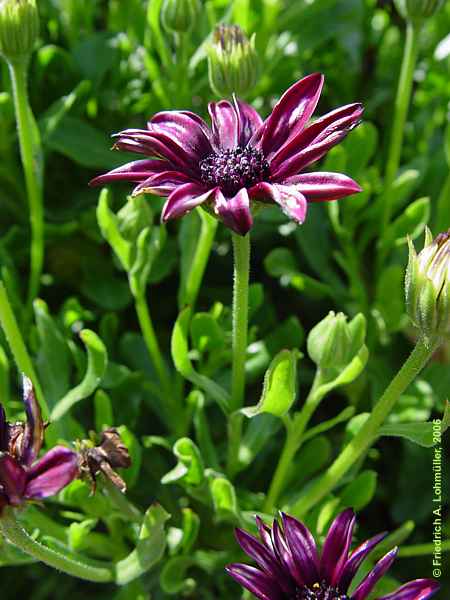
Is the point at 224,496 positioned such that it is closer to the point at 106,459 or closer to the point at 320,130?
the point at 106,459

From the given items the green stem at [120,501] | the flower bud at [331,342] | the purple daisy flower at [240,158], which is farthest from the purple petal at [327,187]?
the green stem at [120,501]

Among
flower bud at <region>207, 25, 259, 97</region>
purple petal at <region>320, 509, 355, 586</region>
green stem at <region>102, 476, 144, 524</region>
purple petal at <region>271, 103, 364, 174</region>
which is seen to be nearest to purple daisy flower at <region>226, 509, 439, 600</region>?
purple petal at <region>320, 509, 355, 586</region>

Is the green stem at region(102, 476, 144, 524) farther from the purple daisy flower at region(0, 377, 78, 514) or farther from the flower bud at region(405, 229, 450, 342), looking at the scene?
the flower bud at region(405, 229, 450, 342)

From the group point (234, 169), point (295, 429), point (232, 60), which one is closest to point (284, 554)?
point (295, 429)

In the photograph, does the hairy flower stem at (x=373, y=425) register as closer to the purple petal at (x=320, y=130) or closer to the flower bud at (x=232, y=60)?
the purple petal at (x=320, y=130)

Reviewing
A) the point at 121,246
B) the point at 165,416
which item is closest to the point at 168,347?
the point at 165,416

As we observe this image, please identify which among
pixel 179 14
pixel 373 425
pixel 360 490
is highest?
pixel 179 14
